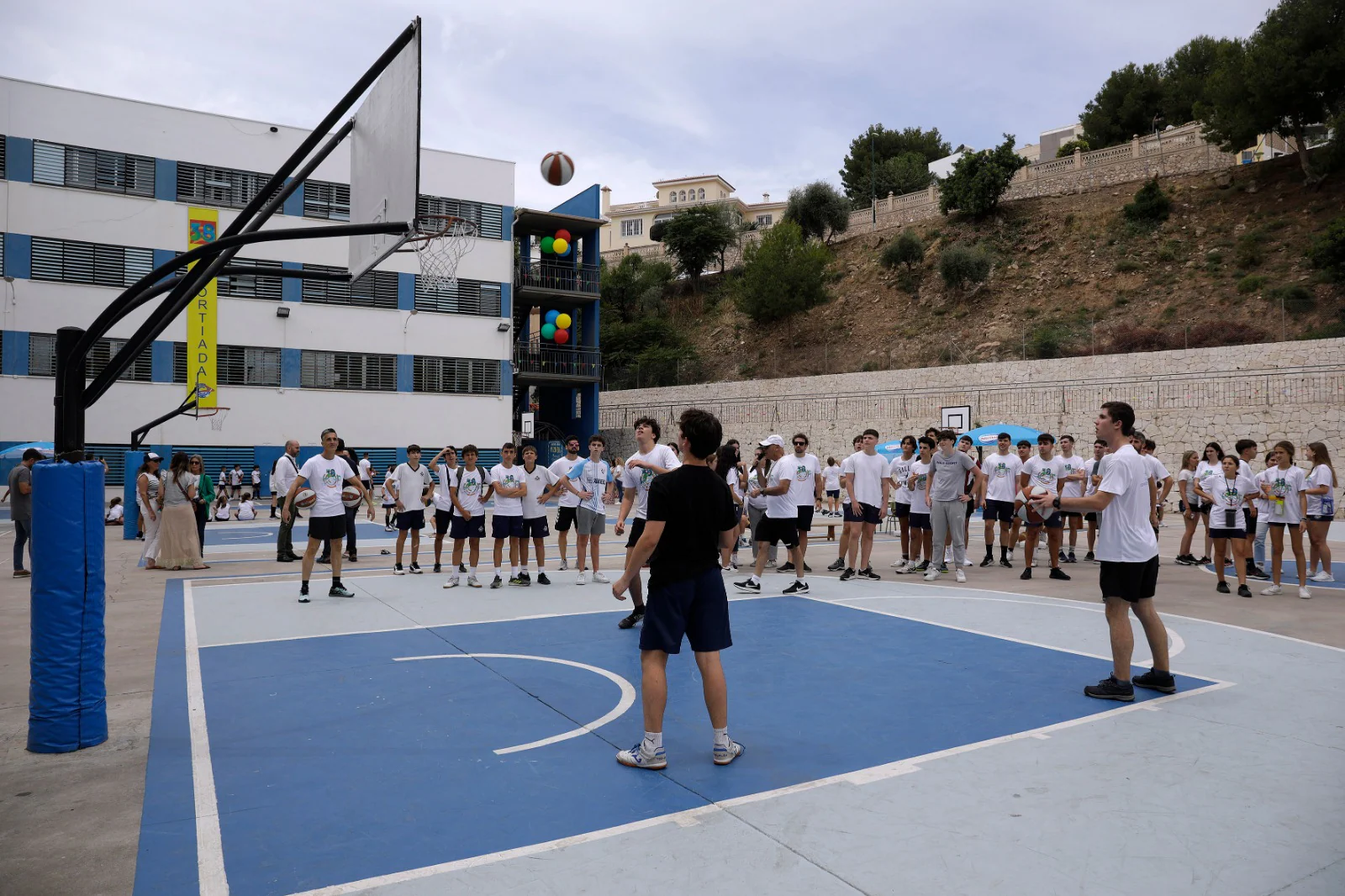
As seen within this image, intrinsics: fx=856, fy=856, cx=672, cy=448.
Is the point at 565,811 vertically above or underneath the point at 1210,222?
underneath

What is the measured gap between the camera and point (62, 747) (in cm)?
514

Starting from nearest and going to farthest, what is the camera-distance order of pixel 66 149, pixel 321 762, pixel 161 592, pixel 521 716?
1. pixel 321 762
2. pixel 521 716
3. pixel 161 592
4. pixel 66 149

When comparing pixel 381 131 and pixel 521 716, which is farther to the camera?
pixel 381 131

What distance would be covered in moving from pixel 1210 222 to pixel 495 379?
120ft

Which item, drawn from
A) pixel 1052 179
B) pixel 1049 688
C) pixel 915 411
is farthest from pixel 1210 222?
pixel 1049 688

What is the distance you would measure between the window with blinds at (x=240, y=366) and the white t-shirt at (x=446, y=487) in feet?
74.3

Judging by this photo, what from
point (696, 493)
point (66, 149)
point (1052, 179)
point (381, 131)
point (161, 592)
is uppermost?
point (1052, 179)

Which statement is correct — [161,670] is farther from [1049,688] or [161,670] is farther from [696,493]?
[1049,688]

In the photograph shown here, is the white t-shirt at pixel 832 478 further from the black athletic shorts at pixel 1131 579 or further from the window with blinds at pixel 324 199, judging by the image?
the window with blinds at pixel 324 199

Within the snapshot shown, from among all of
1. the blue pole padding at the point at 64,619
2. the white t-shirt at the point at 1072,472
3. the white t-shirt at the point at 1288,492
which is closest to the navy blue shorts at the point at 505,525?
the blue pole padding at the point at 64,619

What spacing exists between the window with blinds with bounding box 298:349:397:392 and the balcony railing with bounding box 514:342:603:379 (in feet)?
20.8

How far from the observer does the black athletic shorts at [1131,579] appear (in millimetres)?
6137

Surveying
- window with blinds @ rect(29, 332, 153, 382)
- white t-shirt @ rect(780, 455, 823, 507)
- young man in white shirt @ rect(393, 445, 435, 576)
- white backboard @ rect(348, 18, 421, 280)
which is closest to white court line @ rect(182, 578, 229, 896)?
white backboard @ rect(348, 18, 421, 280)

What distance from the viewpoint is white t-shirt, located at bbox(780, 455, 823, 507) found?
458 inches
